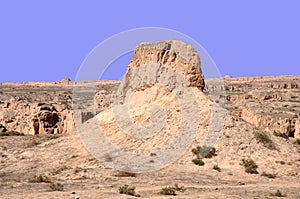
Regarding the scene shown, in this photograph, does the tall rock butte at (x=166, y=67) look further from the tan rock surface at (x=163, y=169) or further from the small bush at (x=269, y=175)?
the small bush at (x=269, y=175)

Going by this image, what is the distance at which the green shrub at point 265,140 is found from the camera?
20.7 meters

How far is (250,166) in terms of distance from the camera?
1916cm

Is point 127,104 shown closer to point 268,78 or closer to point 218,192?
point 218,192

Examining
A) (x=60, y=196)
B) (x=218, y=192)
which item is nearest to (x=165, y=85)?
(x=218, y=192)

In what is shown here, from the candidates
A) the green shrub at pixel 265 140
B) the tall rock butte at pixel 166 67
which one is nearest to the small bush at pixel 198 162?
the green shrub at pixel 265 140

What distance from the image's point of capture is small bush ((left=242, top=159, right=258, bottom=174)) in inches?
744

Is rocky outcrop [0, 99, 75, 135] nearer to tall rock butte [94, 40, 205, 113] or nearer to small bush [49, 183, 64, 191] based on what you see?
tall rock butte [94, 40, 205, 113]

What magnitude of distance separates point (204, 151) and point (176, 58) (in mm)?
3988

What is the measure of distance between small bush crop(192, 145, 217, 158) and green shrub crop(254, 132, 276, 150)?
1.72 m

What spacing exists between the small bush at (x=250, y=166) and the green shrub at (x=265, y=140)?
1372mm

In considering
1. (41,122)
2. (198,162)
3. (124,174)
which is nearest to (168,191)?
(124,174)

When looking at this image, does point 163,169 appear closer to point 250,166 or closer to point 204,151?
point 204,151

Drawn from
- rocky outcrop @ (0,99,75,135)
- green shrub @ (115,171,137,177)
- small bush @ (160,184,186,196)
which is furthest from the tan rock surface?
rocky outcrop @ (0,99,75,135)

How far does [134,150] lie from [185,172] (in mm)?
2301
